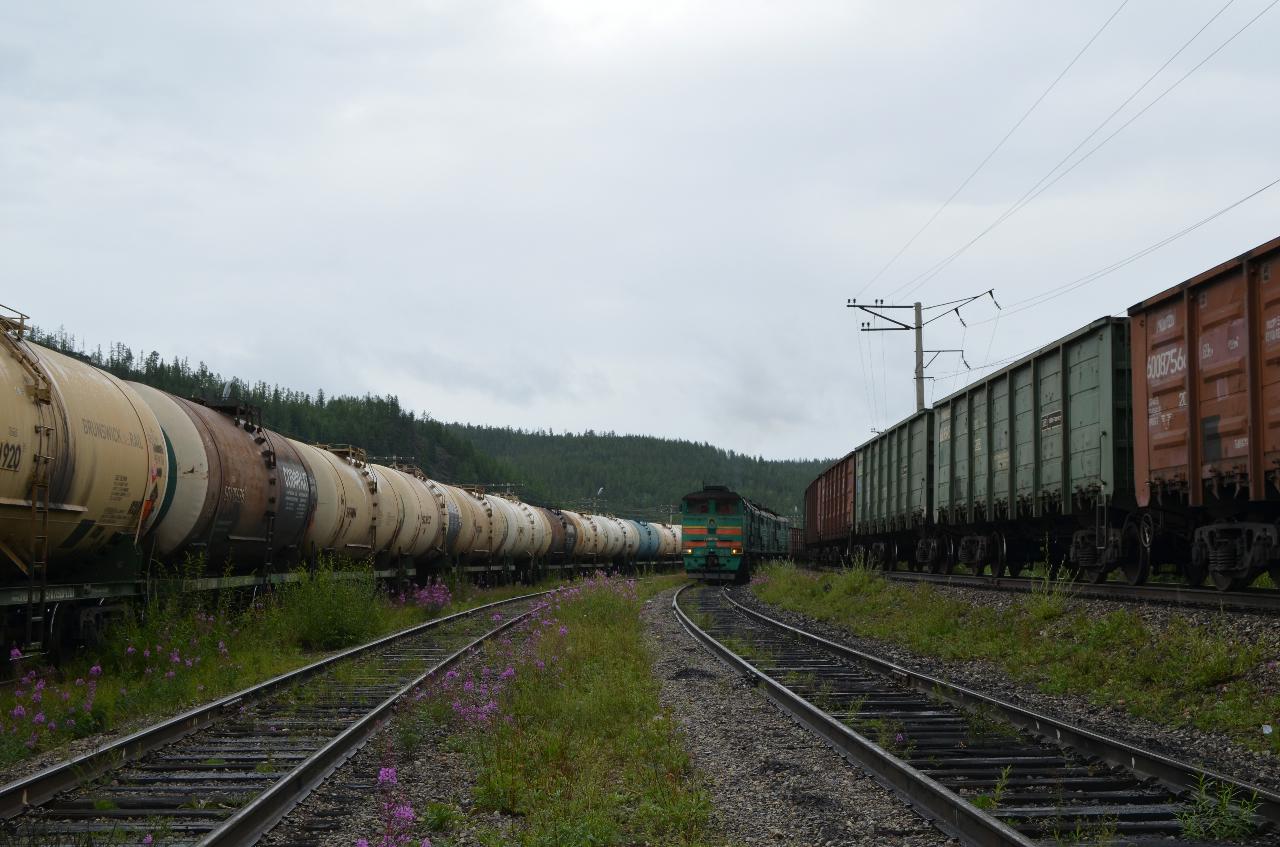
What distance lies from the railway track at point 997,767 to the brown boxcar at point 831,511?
22.6 metres

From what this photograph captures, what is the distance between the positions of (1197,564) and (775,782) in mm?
8556

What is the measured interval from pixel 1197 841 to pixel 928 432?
18.6 meters

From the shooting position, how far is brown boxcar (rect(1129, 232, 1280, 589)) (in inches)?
407

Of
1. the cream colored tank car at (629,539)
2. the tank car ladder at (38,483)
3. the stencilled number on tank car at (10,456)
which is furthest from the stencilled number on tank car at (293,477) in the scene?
the cream colored tank car at (629,539)

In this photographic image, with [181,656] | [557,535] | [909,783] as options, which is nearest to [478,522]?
[557,535]

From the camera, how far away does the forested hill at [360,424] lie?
12938cm

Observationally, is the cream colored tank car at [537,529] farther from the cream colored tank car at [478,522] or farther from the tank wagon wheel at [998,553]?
the tank wagon wheel at [998,553]

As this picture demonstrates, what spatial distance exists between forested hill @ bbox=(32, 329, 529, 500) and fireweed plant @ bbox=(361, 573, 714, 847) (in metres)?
117

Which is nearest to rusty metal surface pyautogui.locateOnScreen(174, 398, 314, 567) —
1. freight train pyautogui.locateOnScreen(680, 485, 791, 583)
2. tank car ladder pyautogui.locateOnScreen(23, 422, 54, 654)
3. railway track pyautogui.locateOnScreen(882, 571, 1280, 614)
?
tank car ladder pyautogui.locateOnScreen(23, 422, 54, 654)

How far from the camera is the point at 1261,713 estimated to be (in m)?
7.86

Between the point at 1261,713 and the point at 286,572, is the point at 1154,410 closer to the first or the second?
the point at 1261,713

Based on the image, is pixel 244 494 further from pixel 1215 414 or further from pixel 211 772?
pixel 1215 414

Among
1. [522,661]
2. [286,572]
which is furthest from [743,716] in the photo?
[286,572]

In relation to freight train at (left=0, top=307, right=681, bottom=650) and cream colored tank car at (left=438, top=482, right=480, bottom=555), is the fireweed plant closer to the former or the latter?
freight train at (left=0, top=307, right=681, bottom=650)
